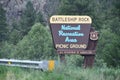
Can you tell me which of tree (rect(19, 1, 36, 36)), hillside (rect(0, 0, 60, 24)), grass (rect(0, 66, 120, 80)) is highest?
grass (rect(0, 66, 120, 80))

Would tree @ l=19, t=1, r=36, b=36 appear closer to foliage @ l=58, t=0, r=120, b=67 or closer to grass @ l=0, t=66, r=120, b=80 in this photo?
foliage @ l=58, t=0, r=120, b=67

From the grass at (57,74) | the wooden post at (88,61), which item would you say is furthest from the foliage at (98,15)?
the grass at (57,74)

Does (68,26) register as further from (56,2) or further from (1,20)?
(56,2)

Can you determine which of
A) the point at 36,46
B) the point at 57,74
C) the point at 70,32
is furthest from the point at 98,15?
the point at 57,74

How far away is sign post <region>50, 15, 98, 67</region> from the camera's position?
1986 cm

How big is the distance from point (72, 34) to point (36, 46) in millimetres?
23043

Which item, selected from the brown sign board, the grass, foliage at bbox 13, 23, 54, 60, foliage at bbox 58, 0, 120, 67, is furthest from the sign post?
foliage at bbox 58, 0, 120, 67

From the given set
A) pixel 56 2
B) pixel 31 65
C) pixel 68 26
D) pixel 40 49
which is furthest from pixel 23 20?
pixel 31 65

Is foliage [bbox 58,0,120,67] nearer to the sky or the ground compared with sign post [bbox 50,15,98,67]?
nearer to the ground

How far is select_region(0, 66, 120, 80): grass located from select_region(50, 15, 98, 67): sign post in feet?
15.6

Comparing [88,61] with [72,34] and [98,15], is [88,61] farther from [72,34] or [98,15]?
[98,15]

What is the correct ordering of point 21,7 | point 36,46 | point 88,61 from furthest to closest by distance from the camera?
point 21,7, point 36,46, point 88,61

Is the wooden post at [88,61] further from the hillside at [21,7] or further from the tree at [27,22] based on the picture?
the hillside at [21,7]

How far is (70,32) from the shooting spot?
798 inches
